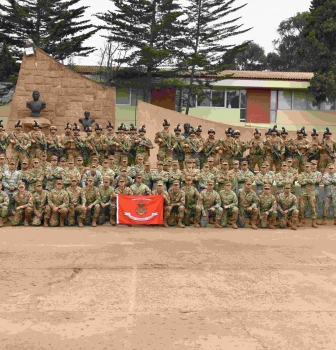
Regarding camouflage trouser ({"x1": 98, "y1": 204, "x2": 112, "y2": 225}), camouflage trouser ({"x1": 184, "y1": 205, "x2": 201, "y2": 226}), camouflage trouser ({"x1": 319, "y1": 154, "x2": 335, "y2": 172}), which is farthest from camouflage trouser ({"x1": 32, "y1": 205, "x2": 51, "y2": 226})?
camouflage trouser ({"x1": 319, "y1": 154, "x2": 335, "y2": 172})

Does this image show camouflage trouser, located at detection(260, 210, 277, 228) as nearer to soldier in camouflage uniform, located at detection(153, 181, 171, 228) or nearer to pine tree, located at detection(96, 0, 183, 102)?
soldier in camouflage uniform, located at detection(153, 181, 171, 228)

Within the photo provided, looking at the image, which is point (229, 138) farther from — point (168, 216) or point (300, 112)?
point (300, 112)

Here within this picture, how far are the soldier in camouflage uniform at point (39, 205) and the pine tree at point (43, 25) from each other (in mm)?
17145

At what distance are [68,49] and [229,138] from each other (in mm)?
16269

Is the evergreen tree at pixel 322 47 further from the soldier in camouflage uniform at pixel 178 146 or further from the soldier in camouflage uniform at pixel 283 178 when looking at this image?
the soldier in camouflage uniform at pixel 283 178

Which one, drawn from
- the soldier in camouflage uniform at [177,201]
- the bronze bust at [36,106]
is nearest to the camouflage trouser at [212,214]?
the soldier in camouflage uniform at [177,201]

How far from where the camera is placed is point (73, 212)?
9.49 metres

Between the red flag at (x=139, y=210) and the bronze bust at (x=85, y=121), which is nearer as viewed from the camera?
the red flag at (x=139, y=210)

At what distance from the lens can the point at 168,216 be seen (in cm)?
978

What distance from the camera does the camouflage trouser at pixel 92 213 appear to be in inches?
376

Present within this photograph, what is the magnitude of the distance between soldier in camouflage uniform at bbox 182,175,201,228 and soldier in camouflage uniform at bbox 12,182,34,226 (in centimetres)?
318

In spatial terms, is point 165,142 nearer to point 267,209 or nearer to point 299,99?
point 267,209

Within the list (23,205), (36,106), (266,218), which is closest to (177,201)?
(266,218)

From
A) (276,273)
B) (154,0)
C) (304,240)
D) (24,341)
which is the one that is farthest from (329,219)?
(154,0)
